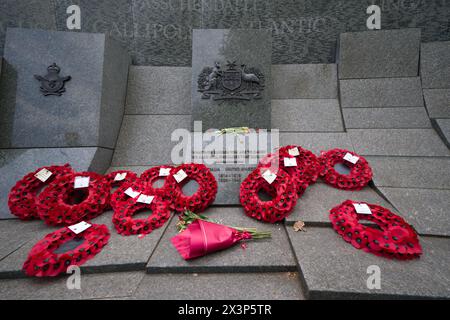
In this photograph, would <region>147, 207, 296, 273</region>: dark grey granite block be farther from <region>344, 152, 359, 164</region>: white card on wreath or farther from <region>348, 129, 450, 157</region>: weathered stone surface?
<region>348, 129, 450, 157</region>: weathered stone surface

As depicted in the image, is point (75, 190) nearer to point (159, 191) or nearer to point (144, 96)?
point (159, 191)

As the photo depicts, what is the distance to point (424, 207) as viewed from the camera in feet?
6.36

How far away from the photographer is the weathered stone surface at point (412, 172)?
2258 mm

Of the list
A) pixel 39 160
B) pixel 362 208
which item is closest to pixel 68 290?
pixel 39 160

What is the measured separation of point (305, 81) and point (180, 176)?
10.3 feet

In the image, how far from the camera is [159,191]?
2.10m

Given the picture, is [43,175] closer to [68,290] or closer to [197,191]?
[68,290]

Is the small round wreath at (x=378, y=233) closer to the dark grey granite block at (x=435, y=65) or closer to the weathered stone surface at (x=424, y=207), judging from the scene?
the weathered stone surface at (x=424, y=207)

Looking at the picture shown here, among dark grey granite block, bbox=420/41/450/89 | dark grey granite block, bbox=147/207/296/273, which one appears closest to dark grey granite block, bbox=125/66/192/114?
dark grey granite block, bbox=147/207/296/273

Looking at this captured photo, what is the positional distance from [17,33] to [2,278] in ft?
10.8

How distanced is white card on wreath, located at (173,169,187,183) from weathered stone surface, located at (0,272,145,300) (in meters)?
0.94

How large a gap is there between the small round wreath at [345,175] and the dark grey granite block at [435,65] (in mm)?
2496

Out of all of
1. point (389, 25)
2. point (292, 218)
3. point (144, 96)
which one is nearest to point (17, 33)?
point (144, 96)

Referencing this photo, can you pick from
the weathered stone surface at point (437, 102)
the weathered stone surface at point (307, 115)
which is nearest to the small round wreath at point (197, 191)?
the weathered stone surface at point (307, 115)
